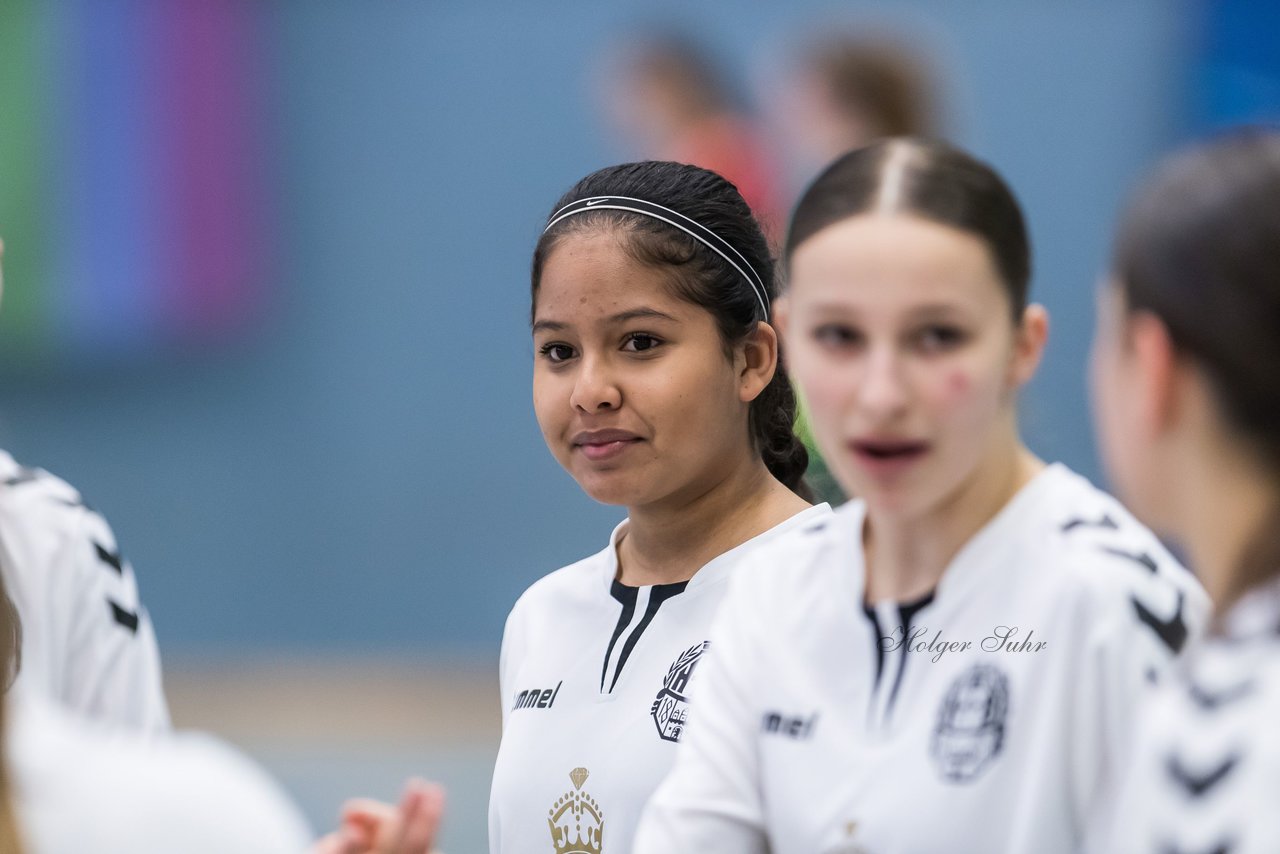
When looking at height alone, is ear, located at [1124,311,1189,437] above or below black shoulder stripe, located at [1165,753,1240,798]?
above

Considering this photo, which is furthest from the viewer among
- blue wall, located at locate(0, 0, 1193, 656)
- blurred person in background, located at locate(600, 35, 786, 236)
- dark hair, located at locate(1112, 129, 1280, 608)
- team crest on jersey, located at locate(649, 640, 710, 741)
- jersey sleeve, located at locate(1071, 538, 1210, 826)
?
blue wall, located at locate(0, 0, 1193, 656)

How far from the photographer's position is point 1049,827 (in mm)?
1851

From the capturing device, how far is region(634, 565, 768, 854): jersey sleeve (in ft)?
6.84

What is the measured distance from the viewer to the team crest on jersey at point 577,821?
8.26ft

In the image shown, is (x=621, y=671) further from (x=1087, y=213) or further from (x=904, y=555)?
(x=1087, y=213)

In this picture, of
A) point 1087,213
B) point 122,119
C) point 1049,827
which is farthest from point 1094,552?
point 122,119

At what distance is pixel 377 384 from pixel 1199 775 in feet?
23.2

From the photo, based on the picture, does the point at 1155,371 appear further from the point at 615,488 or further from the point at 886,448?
the point at 615,488

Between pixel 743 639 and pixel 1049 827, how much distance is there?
0.48 m

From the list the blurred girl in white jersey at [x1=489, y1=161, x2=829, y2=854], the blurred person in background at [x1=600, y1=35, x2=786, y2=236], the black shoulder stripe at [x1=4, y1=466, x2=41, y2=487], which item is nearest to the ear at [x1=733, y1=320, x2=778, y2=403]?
the blurred girl in white jersey at [x1=489, y1=161, x2=829, y2=854]

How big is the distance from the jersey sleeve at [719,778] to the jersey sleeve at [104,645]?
1.16 m

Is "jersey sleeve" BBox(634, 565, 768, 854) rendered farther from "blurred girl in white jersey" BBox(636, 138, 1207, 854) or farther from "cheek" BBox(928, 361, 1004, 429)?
"cheek" BBox(928, 361, 1004, 429)

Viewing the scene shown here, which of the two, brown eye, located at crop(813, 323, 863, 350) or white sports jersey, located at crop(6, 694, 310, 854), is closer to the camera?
white sports jersey, located at crop(6, 694, 310, 854)

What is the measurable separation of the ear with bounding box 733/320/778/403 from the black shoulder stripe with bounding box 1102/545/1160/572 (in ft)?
2.93
